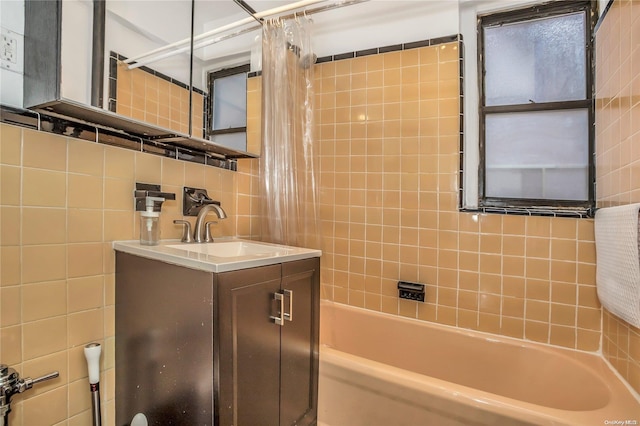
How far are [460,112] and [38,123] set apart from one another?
72.7 inches

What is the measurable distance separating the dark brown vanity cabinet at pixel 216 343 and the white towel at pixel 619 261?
1.07 m

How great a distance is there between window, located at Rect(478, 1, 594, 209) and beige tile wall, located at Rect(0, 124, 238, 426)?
6.08ft

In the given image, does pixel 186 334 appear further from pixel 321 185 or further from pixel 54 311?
pixel 321 185

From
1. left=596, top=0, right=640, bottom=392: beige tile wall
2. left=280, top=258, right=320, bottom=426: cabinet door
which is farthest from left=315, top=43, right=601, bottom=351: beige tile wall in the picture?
left=280, top=258, right=320, bottom=426: cabinet door

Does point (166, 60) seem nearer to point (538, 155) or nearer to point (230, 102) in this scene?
point (230, 102)

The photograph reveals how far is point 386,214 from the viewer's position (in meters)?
1.88

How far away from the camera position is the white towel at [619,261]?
0.98m

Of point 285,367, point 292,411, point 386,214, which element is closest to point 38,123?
point 285,367

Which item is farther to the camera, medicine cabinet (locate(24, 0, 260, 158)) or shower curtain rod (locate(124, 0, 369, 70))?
shower curtain rod (locate(124, 0, 369, 70))

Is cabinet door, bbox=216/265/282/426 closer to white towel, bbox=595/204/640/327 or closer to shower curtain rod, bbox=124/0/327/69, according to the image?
shower curtain rod, bbox=124/0/327/69

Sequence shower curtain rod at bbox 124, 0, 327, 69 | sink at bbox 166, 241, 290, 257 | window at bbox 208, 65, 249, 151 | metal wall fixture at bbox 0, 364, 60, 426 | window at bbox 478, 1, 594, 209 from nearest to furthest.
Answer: metal wall fixture at bbox 0, 364, 60, 426
shower curtain rod at bbox 124, 0, 327, 69
sink at bbox 166, 241, 290, 257
window at bbox 208, 65, 249, 151
window at bbox 478, 1, 594, 209

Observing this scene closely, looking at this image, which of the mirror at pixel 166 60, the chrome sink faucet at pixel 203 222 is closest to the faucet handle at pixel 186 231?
the chrome sink faucet at pixel 203 222

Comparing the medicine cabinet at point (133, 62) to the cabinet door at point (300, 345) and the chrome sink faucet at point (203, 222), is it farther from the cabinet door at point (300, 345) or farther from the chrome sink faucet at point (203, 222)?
the cabinet door at point (300, 345)

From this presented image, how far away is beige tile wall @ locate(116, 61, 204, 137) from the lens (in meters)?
1.07
